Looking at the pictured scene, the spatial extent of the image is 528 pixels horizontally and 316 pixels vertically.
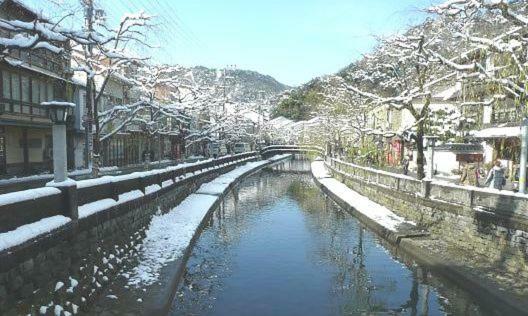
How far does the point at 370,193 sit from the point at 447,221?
39.5 feet

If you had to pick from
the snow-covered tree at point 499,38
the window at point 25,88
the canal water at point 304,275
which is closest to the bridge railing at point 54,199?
the canal water at point 304,275

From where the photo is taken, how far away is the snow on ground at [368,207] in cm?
2095

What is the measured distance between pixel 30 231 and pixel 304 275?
9.78 meters

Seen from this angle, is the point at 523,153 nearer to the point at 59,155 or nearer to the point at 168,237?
the point at 168,237

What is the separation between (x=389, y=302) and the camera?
12.8 meters

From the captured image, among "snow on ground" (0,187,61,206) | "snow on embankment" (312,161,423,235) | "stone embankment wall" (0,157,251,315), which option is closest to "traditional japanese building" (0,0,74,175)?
"stone embankment wall" (0,157,251,315)

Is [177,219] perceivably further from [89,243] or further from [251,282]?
[89,243]

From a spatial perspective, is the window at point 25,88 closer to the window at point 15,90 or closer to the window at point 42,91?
the window at point 15,90

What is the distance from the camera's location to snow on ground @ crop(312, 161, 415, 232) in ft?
68.7

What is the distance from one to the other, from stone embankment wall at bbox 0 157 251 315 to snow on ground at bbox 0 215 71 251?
3.7 inches

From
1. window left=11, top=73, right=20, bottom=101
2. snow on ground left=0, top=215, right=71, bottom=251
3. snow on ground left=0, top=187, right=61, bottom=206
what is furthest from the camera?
window left=11, top=73, right=20, bottom=101

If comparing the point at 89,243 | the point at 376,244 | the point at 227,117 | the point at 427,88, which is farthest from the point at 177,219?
the point at 227,117

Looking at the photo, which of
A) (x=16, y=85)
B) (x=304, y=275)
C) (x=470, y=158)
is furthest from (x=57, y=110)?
(x=470, y=158)

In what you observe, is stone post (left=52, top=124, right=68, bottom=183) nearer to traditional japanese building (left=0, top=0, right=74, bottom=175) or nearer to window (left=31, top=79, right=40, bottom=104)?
traditional japanese building (left=0, top=0, right=74, bottom=175)
